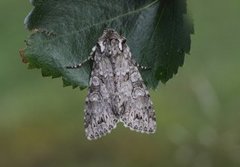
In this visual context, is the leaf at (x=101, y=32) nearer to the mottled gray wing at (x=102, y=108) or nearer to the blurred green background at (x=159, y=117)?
the mottled gray wing at (x=102, y=108)

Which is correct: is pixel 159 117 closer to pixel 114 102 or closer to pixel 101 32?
pixel 114 102

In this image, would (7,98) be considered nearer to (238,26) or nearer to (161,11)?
(238,26)

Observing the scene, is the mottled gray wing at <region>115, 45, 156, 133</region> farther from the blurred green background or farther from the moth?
the blurred green background

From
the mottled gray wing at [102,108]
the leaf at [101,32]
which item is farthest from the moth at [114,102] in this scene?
the leaf at [101,32]

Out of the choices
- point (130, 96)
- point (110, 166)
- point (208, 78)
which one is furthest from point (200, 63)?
point (130, 96)

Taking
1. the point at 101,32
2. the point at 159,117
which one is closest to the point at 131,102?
the point at 101,32

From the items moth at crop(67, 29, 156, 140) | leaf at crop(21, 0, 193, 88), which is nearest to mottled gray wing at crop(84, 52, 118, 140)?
moth at crop(67, 29, 156, 140)
